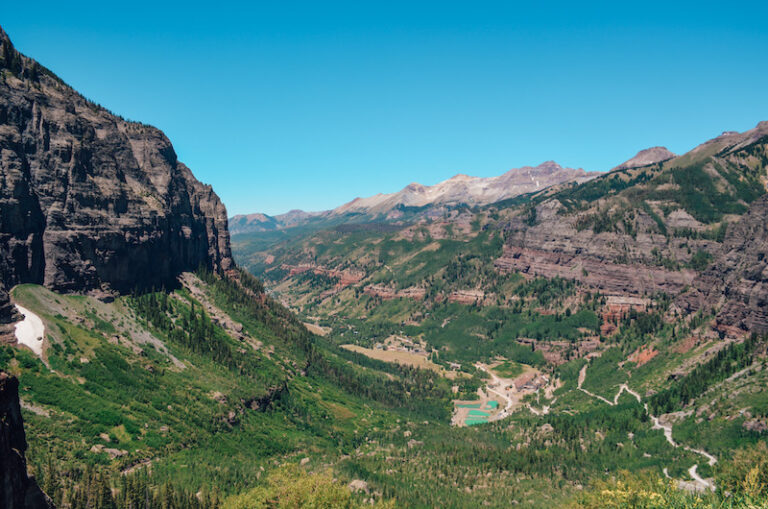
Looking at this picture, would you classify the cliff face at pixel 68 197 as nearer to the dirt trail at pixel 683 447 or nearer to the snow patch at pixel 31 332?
the snow patch at pixel 31 332

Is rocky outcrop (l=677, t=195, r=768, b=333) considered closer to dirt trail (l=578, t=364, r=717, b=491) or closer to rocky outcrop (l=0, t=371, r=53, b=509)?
dirt trail (l=578, t=364, r=717, b=491)

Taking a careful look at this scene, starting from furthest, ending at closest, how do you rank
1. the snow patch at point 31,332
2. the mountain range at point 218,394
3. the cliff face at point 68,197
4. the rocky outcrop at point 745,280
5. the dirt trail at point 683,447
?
the rocky outcrop at point 745,280, the cliff face at point 68,197, the snow patch at point 31,332, the dirt trail at point 683,447, the mountain range at point 218,394

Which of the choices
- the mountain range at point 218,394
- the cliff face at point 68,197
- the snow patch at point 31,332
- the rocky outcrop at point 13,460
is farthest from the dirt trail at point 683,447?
the cliff face at point 68,197

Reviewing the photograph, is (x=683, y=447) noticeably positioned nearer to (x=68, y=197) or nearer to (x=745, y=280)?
(x=745, y=280)

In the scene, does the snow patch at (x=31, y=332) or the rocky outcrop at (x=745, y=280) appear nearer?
the snow patch at (x=31, y=332)

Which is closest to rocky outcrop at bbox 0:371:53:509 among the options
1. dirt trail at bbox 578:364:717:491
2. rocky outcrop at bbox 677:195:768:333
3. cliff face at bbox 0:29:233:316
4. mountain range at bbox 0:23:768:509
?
mountain range at bbox 0:23:768:509

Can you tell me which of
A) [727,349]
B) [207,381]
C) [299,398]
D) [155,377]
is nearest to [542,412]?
[727,349]

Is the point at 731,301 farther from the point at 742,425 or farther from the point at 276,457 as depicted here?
the point at 276,457
